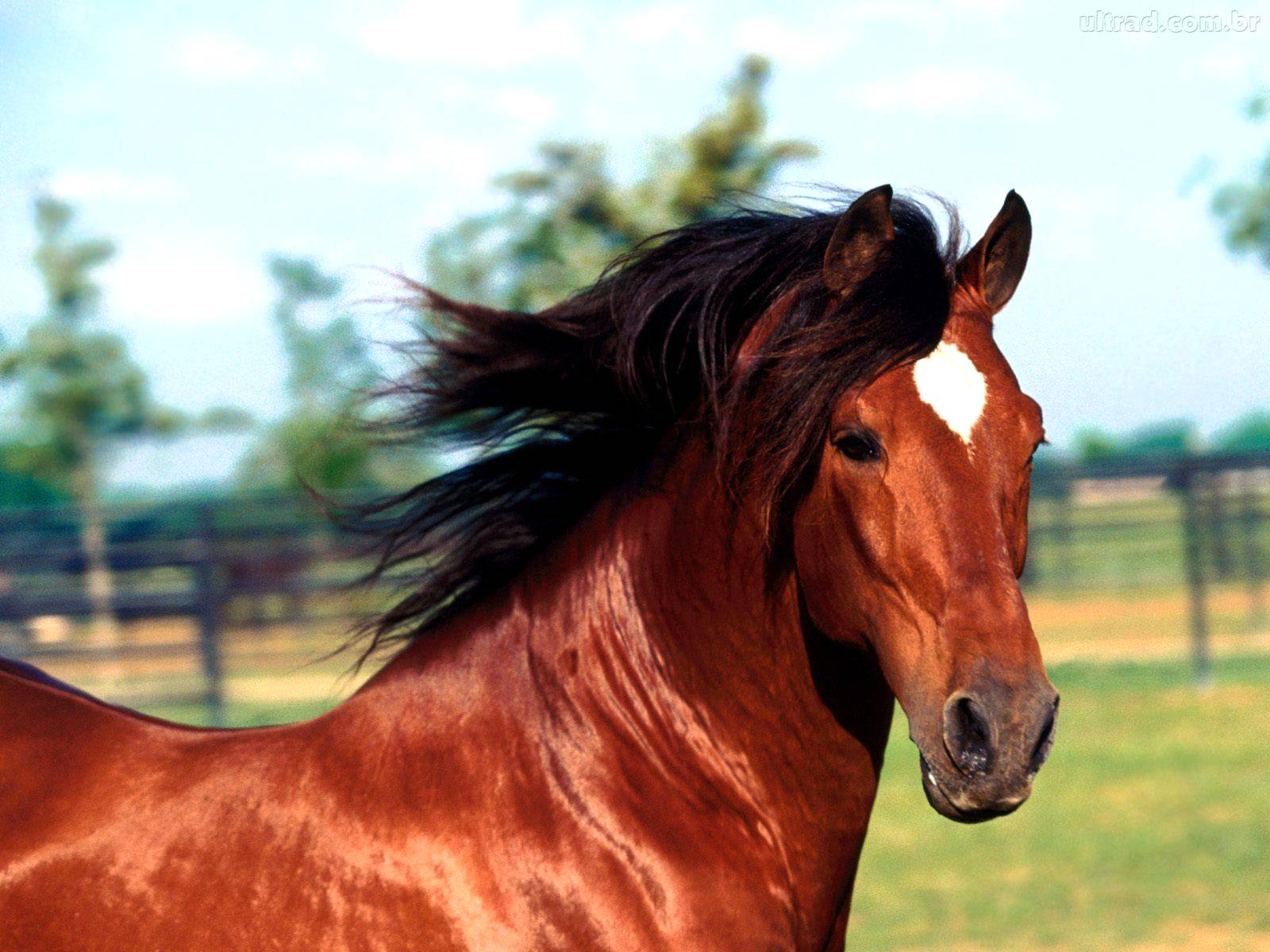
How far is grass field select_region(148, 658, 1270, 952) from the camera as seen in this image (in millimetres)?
5215

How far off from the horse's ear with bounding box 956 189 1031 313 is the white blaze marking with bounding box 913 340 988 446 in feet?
0.87

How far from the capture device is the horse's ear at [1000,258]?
7.52 ft

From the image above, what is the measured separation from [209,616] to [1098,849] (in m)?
7.48

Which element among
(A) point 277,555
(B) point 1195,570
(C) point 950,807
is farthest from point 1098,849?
(A) point 277,555

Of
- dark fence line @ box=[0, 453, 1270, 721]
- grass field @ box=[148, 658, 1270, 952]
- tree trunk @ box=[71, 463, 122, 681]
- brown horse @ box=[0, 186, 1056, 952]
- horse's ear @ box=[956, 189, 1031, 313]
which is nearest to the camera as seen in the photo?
brown horse @ box=[0, 186, 1056, 952]

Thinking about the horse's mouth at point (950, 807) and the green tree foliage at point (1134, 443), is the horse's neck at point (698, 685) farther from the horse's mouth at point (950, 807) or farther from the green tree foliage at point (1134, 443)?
the green tree foliage at point (1134, 443)

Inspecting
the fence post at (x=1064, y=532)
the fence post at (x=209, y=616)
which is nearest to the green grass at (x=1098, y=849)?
the fence post at (x=1064, y=532)

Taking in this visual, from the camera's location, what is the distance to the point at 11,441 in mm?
19016

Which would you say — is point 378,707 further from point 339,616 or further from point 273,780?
point 339,616

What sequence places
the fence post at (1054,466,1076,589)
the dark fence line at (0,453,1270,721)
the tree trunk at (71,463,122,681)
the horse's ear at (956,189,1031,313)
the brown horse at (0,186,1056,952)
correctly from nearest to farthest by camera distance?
1. the brown horse at (0,186,1056,952)
2. the horse's ear at (956,189,1031,313)
3. the dark fence line at (0,453,1270,721)
4. the tree trunk at (71,463,122,681)
5. the fence post at (1054,466,1076,589)

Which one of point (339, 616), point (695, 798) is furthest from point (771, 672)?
point (339, 616)

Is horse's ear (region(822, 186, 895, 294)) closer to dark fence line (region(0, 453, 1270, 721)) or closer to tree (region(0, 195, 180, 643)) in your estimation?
dark fence line (region(0, 453, 1270, 721))

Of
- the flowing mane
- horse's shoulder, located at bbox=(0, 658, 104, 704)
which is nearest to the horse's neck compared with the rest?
the flowing mane

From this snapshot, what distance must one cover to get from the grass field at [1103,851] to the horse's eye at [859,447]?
353cm
